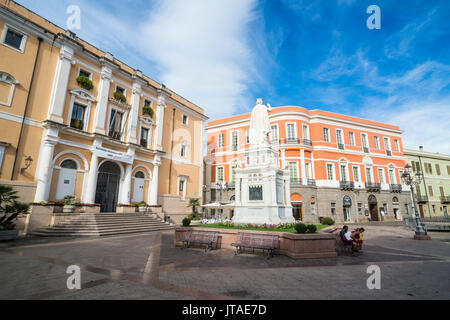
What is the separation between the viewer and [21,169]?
1295cm

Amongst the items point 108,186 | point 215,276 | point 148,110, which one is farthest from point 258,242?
A: point 148,110

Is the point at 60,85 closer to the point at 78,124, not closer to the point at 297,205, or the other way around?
the point at 78,124

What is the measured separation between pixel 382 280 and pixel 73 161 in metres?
18.4

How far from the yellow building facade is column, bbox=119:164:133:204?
8 cm

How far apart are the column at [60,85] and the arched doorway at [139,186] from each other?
7403mm

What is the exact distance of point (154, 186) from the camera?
818 inches

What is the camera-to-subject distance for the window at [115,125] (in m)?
18.5

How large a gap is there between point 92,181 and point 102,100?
268 inches

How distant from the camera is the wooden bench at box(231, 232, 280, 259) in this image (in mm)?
7109

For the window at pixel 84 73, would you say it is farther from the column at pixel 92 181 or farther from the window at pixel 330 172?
the window at pixel 330 172

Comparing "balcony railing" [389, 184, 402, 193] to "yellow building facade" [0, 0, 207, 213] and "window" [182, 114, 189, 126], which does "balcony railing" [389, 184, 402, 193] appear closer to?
"yellow building facade" [0, 0, 207, 213]
